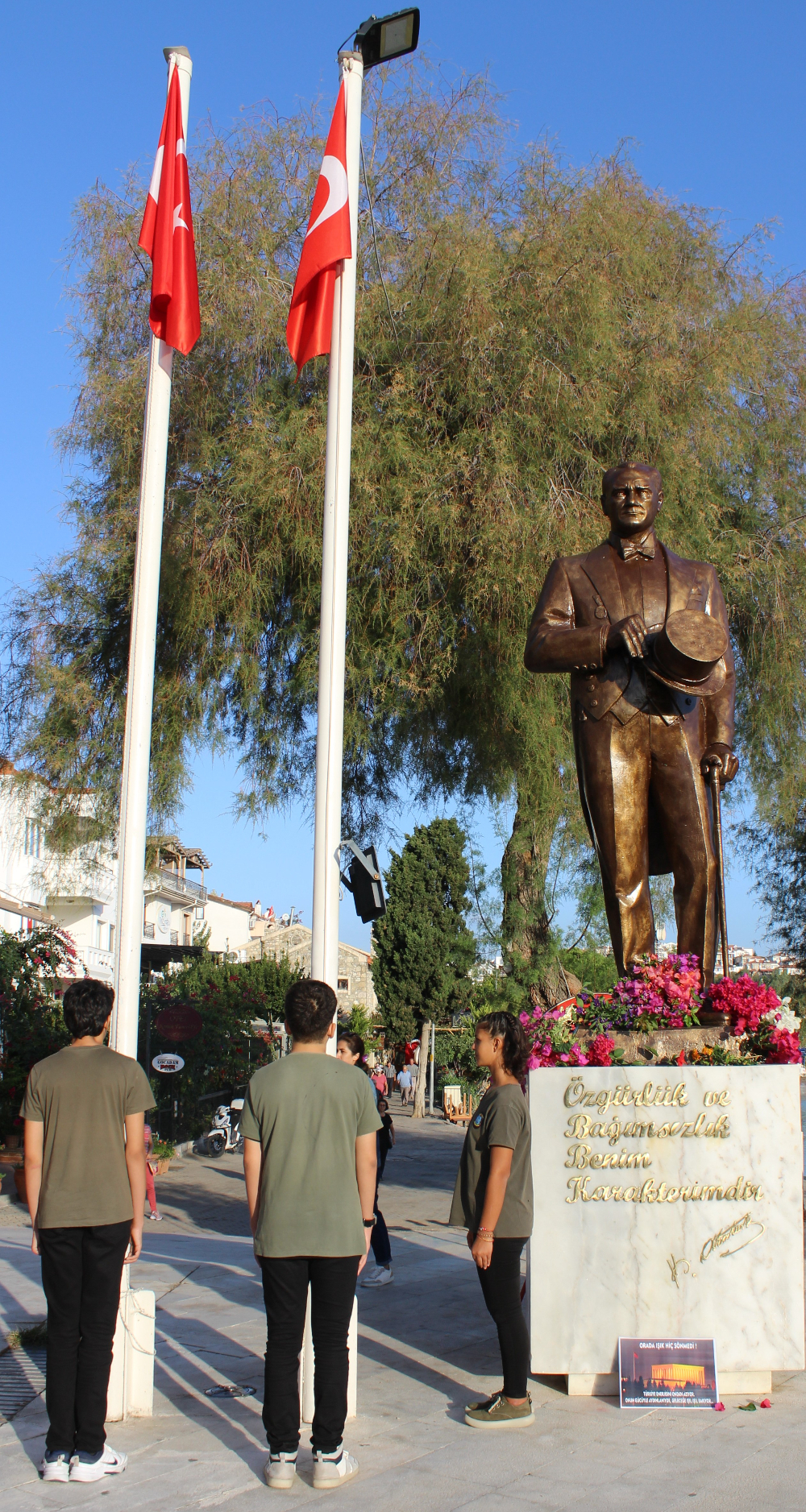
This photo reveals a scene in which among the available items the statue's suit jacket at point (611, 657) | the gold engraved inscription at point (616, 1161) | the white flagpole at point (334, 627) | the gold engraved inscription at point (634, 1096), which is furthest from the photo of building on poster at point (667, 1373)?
the statue's suit jacket at point (611, 657)

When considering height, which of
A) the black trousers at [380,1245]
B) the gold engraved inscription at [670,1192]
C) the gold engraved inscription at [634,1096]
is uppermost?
the gold engraved inscription at [634,1096]

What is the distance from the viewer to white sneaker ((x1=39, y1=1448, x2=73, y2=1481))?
3791 millimetres

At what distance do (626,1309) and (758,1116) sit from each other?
88 cm

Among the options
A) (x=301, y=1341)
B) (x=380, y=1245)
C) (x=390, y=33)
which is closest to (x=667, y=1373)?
(x=301, y=1341)

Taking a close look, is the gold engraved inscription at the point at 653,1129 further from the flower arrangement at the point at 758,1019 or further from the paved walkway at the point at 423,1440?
the paved walkway at the point at 423,1440

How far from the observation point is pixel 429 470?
40.1 feet

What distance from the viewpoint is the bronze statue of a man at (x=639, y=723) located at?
20.3 ft

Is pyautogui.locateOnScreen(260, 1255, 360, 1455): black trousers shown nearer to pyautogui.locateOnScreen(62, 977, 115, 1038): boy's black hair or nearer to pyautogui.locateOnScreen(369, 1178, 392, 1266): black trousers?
pyautogui.locateOnScreen(62, 977, 115, 1038): boy's black hair

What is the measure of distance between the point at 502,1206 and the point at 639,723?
105 inches

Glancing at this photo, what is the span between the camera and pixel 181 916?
57562 mm

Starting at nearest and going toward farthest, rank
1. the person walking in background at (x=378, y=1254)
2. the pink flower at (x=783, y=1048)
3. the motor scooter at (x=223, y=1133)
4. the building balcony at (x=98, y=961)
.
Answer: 1. the pink flower at (x=783, y=1048)
2. the person walking in background at (x=378, y=1254)
3. the motor scooter at (x=223, y=1133)
4. the building balcony at (x=98, y=961)

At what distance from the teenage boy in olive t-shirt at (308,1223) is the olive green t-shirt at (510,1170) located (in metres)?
0.64
